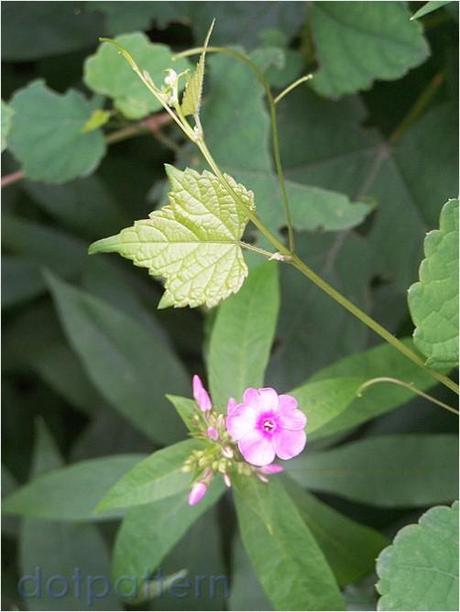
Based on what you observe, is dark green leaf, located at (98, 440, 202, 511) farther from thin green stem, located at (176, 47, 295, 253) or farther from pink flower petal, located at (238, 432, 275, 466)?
thin green stem, located at (176, 47, 295, 253)

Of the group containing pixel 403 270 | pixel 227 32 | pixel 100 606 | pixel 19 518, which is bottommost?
pixel 100 606

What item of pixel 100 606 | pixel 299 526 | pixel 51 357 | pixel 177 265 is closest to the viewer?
pixel 177 265

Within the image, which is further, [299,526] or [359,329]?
[359,329]

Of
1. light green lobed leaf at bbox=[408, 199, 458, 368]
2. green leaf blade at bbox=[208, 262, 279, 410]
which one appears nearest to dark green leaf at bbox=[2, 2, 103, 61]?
green leaf blade at bbox=[208, 262, 279, 410]

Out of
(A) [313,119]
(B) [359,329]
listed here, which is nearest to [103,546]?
(B) [359,329]

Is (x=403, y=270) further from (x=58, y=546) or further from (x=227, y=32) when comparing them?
(x=58, y=546)

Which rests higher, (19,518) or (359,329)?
(359,329)
